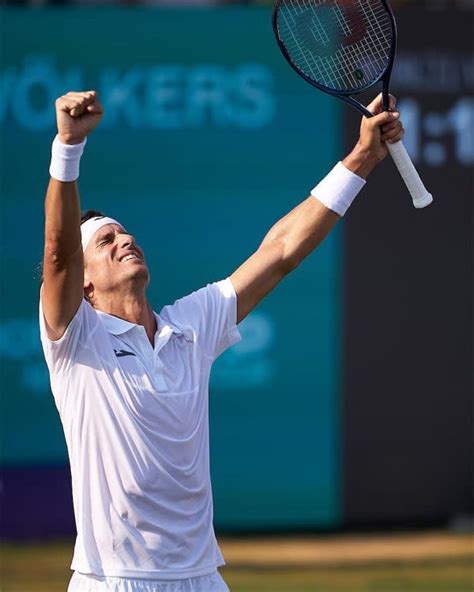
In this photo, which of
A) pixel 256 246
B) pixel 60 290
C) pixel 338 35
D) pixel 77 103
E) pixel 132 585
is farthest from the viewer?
pixel 256 246

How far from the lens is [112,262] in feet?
16.2

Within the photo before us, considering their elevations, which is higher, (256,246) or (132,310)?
(256,246)

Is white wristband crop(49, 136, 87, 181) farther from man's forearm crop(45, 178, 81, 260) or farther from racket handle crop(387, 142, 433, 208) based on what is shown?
racket handle crop(387, 142, 433, 208)

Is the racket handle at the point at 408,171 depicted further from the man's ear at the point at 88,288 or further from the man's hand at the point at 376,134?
the man's ear at the point at 88,288

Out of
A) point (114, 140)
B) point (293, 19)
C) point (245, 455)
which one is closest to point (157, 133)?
point (114, 140)

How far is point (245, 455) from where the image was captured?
1071 cm

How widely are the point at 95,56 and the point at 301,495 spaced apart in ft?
12.2

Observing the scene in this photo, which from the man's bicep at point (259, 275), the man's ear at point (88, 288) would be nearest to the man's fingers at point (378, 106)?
the man's bicep at point (259, 275)

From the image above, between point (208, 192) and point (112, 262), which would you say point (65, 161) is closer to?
point (112, 262)

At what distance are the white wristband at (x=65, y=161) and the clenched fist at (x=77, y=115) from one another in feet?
0.06

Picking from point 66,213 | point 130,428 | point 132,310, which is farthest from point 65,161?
point 130,428

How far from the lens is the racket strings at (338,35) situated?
5359mm

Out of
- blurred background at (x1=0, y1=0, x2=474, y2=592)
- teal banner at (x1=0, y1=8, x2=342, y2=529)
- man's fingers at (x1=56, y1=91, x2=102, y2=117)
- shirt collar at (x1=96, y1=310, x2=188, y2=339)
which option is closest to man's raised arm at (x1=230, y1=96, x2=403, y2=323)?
shirt collar at (x1=96, y1=310, x2=188, y2=339)

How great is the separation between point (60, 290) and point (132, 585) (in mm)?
1004
